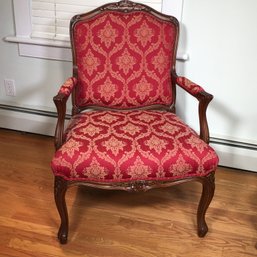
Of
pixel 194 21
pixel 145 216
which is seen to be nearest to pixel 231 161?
pixel 145 216

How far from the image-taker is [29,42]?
2.19m

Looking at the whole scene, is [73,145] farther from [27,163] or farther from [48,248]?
[27,163]

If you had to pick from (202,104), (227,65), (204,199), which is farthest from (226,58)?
(204,199)

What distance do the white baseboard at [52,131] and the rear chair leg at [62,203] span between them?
3.15 feet

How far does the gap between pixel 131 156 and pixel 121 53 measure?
0.60 meters

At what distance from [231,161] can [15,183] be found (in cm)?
122

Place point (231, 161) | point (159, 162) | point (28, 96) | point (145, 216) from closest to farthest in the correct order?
1. point (159, 162)
2. point (145, 216)
3. point (231, 161)
4. point (28, 96)

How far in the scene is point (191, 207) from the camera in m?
1.84

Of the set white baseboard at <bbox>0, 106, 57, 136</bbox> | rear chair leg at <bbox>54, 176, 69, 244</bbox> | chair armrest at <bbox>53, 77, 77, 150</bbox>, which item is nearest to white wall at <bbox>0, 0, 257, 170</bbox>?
white baseboard at <bbox>0, 106, 57, 136</bbox>

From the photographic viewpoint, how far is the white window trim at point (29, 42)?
2.14 m

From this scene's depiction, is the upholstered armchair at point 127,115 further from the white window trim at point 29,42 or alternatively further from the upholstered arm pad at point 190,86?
the white window trim at point 29,42

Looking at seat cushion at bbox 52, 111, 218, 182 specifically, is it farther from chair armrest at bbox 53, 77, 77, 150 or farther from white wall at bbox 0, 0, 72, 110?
white wall at bbox 0, 0, 72, 110

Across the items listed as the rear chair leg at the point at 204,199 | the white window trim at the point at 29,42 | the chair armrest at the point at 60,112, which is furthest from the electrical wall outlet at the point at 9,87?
the rear chair leg at the point at 204,199

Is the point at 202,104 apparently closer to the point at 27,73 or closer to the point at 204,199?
the point at 204,199
